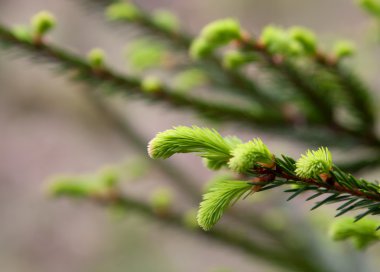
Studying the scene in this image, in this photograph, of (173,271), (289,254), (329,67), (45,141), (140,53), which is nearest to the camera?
(329,67)

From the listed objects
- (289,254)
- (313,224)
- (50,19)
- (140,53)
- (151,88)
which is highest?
(140,53)

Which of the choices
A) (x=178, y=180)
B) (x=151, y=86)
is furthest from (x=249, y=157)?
(x=178, y=180)

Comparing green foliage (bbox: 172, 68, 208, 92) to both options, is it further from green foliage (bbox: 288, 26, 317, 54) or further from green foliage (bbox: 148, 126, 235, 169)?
green foliage (bbox: 148, 126, 235, 169)

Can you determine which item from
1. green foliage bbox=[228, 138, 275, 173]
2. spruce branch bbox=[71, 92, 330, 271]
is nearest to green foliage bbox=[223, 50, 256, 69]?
green foliage bbox=[228, 138, 275, 173]

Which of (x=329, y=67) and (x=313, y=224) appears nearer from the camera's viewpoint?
(x=329, y=67)

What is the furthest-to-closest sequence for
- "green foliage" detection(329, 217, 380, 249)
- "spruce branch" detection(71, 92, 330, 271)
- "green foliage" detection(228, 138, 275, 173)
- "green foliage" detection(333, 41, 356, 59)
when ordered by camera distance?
"spruce branch" detection(71, 92, 330, 271) < "green foliage" detection(333, 41, 356, 59) < "green foliage" detection(329, 217, 380, 249) < "green foliage" detection(228, 138, 275, 173)

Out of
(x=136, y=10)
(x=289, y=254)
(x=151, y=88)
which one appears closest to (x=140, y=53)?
(x=136, y=10)

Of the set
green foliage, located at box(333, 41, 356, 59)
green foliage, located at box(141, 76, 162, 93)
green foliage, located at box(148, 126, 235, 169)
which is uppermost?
green foliage, located at box(333, 41, 356, 59)

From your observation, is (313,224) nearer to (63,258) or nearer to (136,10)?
(136,10)
